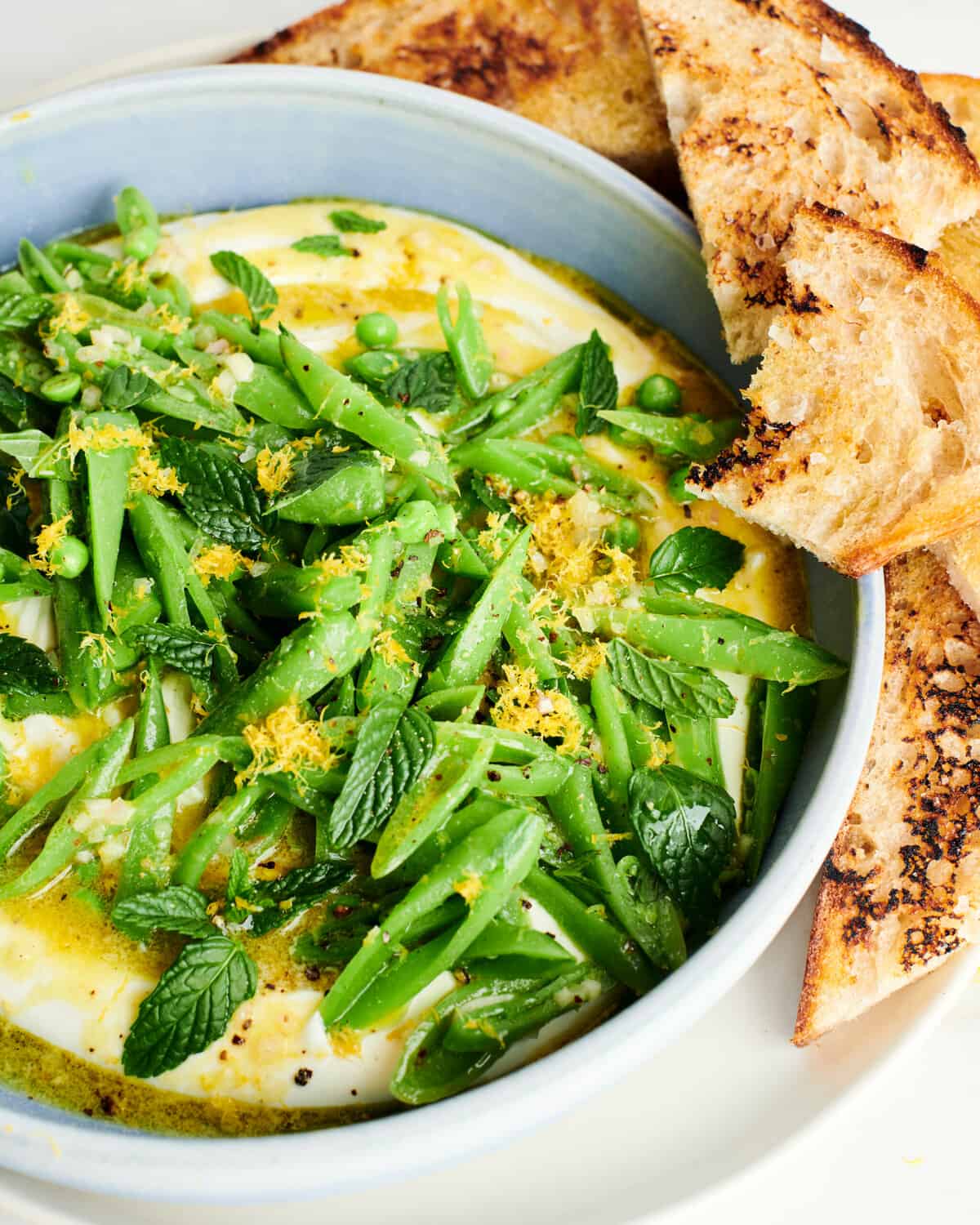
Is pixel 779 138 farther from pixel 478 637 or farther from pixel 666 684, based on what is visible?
pixel 478 637

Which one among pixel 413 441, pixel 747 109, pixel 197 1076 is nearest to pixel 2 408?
pixel 413 441

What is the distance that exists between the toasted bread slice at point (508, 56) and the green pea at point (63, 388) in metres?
1.36

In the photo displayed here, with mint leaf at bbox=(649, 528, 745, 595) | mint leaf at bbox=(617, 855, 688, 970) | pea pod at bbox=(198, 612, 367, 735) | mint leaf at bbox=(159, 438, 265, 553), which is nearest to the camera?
pea pod at bbox=(198, 612, 367, 735)

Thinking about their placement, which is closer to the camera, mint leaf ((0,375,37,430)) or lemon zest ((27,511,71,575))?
lemon zest ((27,511,71,575))

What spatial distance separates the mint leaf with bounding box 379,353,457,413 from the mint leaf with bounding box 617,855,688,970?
129cm

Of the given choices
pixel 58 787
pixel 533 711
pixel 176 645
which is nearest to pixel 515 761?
pixel 533 711

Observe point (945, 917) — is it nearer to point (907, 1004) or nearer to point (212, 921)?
point (907, 1004)

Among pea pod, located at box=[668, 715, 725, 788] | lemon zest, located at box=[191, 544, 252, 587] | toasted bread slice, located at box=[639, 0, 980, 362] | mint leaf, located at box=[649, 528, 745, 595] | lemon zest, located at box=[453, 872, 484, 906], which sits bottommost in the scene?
lemon zest, located at box=[453, 872, 484, 906]

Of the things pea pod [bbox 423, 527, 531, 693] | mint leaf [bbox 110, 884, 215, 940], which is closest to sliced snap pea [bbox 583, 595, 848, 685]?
pea pod [bbox 423, 527, 531, 693]

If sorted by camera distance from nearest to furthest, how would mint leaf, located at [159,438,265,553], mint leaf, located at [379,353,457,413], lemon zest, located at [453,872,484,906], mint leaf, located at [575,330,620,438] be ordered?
lemon zest, located at [453,872,484,906] → mint leaf, located at [159,438,265,553] → mint leaf, located at [379,353,457,413] → mint leaf, located at [575,330,620,438]

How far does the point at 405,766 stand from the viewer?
246cm

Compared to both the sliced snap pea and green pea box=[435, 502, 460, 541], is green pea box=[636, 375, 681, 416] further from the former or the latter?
green pea box=[435, 502, 460, 541]

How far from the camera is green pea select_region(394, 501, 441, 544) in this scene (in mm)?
2676

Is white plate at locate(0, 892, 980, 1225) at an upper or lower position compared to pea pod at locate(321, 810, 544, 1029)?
lower
